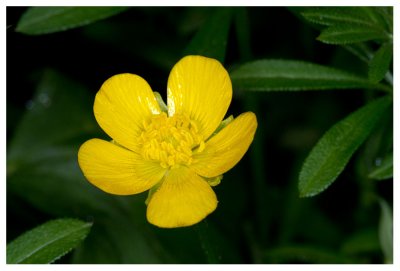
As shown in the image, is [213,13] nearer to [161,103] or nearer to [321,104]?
[161,103]

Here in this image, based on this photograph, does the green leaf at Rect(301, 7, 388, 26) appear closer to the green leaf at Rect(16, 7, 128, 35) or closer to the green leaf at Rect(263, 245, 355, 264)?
the green leaf at Rect(16, 7, 128, 35)

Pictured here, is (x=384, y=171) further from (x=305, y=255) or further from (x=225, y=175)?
(x=225, y=175)

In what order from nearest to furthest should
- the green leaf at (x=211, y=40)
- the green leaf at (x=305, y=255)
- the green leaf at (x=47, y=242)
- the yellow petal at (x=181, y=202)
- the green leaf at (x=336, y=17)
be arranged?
the yellow petal at (x=181, y=202), the green leaf at (x=47, y=242), the green leaf at (x=336, y=17), the green leaf at (x=211, y=40), the green leaf at (x=305, y=255)

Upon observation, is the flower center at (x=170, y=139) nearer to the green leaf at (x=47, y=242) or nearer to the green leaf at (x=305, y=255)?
the green leaf at (x=47, y=242)

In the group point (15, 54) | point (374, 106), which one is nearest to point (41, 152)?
point (15, 54)

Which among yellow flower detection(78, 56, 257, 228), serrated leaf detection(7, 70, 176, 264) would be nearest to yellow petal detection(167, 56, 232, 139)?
yellow flower detection(78, 56, 257, 228)

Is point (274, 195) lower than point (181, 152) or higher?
lower

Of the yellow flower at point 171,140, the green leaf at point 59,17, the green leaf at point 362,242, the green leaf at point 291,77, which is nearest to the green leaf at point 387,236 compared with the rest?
the green leaf at point 362,242
